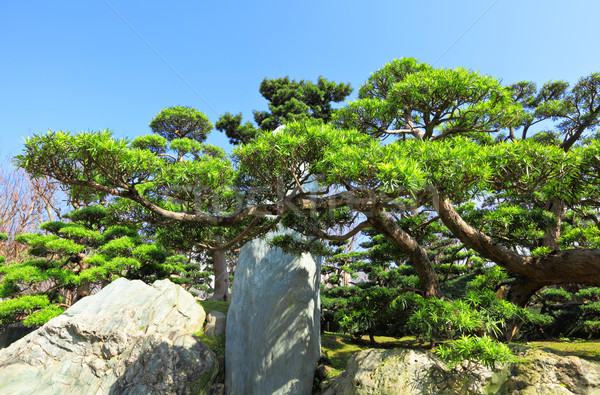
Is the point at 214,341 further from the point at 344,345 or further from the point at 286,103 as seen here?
the point at 286,103

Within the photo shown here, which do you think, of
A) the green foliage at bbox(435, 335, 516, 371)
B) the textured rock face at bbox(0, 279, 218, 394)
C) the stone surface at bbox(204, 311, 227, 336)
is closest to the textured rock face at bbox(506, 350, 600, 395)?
the green foliage at bbox(435, 335, 516, 371)

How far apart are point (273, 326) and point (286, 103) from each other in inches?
336

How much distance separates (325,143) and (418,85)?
64.9 inches

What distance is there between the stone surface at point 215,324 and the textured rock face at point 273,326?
704 mm

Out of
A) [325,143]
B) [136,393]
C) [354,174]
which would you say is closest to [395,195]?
[354,174]

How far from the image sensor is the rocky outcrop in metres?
2.86

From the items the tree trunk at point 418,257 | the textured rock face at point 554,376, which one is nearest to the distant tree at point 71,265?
the tree trunk at point 418,257

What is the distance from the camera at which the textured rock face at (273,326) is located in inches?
199

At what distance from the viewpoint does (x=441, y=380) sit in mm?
3004

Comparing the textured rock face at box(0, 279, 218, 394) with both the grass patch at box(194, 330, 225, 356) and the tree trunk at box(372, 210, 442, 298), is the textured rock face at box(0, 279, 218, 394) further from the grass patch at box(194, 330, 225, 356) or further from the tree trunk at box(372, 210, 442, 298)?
the tree trunk at box(372, 210, 442, 298)

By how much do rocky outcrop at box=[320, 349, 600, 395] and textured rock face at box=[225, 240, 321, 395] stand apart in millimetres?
1938

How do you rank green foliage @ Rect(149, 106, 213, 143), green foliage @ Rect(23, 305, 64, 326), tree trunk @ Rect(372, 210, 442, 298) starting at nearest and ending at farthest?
tree trunk @ Rect(372, 210, 442, 298) → green foliage @ Rect(23, 305, 64, 326) → green foliage @ Rect(149, 106, 213, 143)

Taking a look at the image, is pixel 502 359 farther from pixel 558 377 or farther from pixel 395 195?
pixel 395 195

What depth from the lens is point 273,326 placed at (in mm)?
5348
